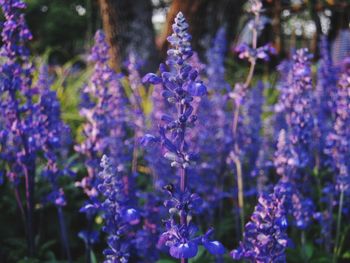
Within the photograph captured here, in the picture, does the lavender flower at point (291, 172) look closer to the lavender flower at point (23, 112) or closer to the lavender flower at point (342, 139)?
the lavender flower at point (342, 139)

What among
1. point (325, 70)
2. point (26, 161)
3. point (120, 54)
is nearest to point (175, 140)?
point (26, 161)

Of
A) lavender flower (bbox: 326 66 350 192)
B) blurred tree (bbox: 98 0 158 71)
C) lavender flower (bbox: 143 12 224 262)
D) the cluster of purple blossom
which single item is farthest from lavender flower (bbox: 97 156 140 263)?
blurred tree (bbox: 98 0 158 71)

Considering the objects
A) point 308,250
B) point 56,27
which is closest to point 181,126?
point 308,250

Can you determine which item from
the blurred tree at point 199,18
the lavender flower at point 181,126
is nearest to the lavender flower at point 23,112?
the lavender flower at point 181,126

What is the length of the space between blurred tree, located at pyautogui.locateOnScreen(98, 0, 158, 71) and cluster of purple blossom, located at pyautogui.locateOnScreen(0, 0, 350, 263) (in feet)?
13.3

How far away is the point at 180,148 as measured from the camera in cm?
221

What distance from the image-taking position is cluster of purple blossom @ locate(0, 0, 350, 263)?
2221mm

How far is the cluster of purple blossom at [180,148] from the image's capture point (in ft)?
7.29

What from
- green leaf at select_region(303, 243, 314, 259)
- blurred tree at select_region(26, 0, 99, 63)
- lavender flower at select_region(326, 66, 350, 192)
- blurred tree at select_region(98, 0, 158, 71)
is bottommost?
green leaf at select_region(303, 243, 314, 259)

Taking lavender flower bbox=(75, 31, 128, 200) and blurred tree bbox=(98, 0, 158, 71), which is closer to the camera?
lavender flower bbox=(75, 31, 128, 200)

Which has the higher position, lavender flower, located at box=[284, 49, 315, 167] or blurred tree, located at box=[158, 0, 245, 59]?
blurred tree, located at box=[158, 0, 245, 59]

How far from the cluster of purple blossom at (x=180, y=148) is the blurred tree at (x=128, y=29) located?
4.05 m

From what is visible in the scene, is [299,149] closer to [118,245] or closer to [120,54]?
[118,245]

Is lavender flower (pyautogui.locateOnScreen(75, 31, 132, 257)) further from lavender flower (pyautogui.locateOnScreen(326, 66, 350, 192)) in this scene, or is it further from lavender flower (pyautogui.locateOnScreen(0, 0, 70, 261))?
lavender flower (pyautogui.locateOnScreen(326, 66, 350, 192))
